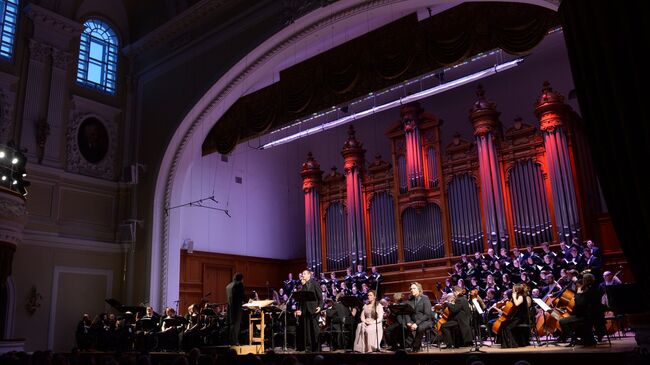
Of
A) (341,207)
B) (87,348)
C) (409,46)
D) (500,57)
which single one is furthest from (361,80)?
(87,348)

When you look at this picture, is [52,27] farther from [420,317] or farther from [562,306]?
[562,306]

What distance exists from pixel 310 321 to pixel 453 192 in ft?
18.0

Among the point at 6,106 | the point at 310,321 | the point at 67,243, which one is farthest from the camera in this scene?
the point at 67,243

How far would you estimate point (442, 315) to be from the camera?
895 cm

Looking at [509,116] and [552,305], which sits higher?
[509,116]

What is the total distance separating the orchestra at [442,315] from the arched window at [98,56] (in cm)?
577

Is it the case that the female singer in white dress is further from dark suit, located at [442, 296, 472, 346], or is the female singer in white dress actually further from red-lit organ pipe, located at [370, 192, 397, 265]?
red-lit organ pipe, located at [370, 192, 397, 265]

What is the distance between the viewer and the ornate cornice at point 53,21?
12203 millimetres

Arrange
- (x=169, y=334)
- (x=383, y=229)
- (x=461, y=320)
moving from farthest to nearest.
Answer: (x=383, y=229) → (x=169, y=334) → (x=461, y=320)

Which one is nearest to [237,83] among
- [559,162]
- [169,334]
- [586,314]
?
[169,334]

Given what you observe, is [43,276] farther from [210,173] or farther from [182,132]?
[210,173]

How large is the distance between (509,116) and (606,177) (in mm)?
10431

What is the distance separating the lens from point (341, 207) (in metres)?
15.1

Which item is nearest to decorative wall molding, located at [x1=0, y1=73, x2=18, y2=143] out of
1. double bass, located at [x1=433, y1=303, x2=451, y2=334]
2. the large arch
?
the large arch
